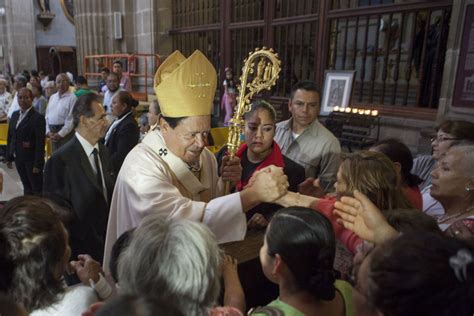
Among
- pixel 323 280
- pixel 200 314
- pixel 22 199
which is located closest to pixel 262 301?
pixel 323 280

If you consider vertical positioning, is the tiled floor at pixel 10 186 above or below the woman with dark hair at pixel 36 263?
below

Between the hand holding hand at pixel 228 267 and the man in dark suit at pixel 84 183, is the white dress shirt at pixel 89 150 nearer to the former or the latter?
the man in dark suit at pixel 84 183

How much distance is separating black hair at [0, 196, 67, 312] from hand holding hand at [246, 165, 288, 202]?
790 mm

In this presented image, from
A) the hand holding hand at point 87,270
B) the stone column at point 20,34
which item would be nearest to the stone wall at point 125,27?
the stone column at point 20,34

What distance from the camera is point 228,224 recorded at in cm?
177

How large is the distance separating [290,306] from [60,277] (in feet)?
2.46

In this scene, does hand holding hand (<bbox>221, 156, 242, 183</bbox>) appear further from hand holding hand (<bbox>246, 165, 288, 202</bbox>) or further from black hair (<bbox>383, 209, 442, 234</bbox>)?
black hair (<bbox>383, 209, 442, 234</bbox>)

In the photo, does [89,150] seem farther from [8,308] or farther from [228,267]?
[8,308]

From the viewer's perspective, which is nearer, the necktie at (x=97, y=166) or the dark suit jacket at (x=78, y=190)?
the dark suit jacket at (x=78, y=190)

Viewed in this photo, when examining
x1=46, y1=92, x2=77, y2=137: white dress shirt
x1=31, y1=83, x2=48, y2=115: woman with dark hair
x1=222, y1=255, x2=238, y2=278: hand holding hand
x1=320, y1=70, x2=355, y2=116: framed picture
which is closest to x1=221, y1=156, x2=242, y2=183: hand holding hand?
x1=222, y1=255, x2=238, y2=278: hand holding hand

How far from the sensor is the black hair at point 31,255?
1.18m

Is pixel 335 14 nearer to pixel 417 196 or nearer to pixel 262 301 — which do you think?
pixel 417 196

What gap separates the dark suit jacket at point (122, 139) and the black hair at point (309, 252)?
2.75m

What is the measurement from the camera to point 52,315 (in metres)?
1.19
